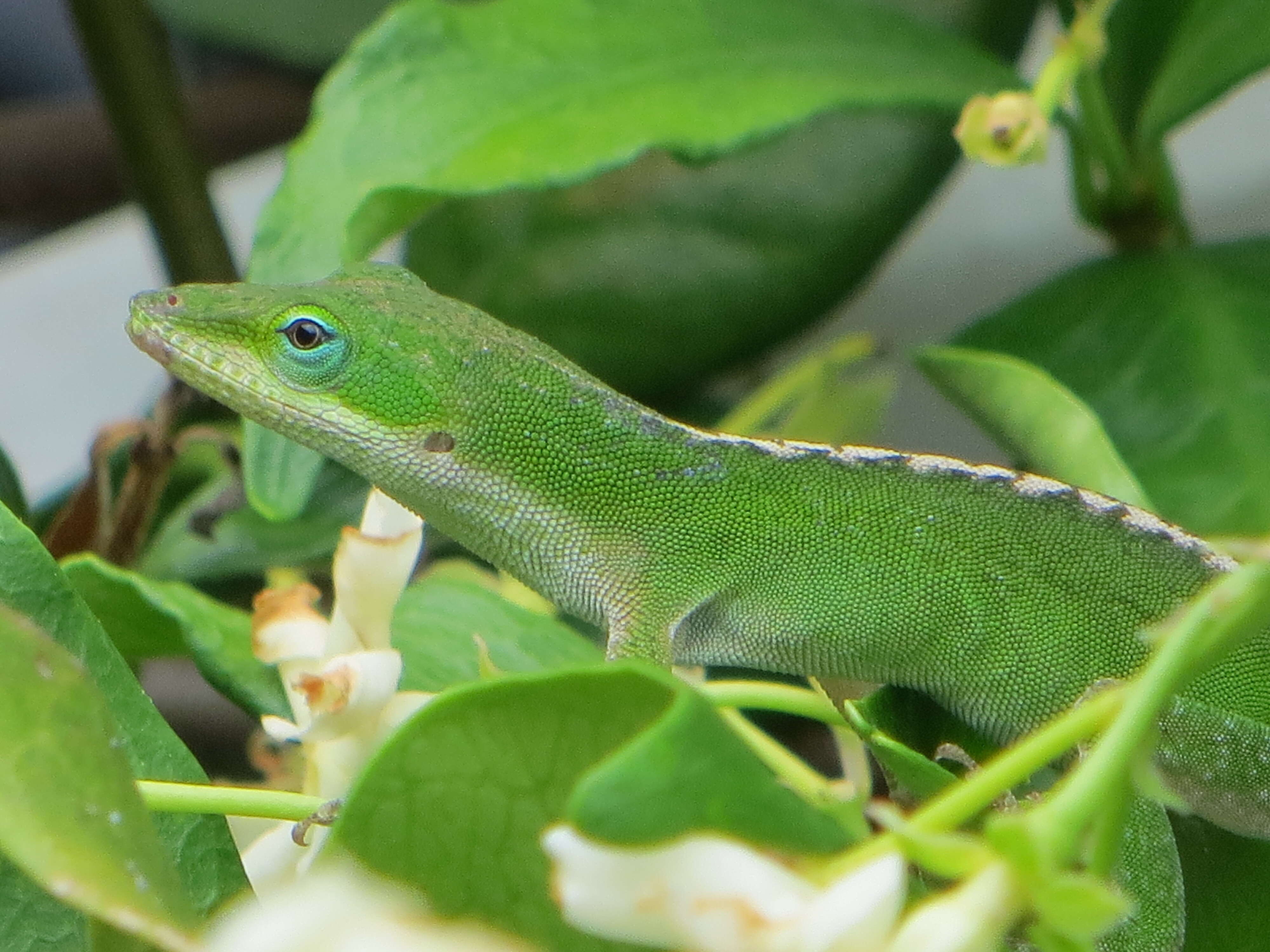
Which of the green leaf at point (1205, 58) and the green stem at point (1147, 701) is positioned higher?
the green leaf at point (1205, 58)

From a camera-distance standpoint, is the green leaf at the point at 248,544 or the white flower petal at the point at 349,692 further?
the green leaf at the point at 248,544

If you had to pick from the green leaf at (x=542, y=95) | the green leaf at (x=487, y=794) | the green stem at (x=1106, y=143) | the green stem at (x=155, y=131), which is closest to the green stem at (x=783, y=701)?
the green leaf at (x=487, y=794)

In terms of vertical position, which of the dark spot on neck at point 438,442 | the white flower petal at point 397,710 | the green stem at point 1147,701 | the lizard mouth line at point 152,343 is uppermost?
the green stem at point 1147,701

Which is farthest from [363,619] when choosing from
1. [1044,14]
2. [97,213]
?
[97,213]

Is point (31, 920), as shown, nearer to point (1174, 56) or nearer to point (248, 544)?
point (248, 544)

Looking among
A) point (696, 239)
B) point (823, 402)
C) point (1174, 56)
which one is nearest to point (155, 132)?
point (696, 239)

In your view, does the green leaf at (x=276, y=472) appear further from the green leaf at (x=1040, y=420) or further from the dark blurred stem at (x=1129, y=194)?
the dark blurred stem at (x=1129, y=194)
